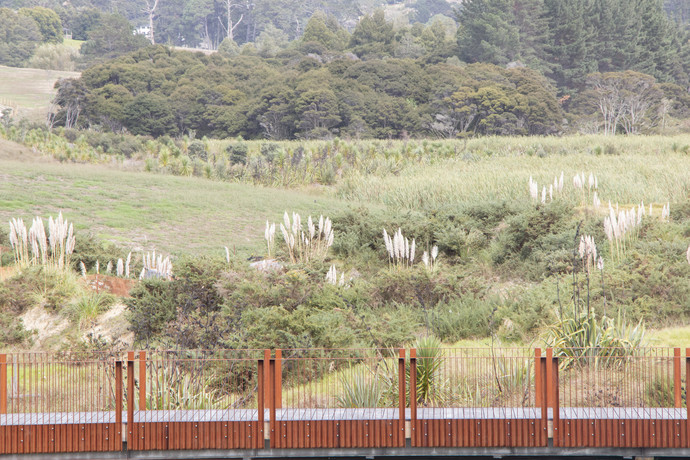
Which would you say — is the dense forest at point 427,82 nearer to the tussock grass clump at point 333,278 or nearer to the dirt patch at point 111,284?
the dirt patch at point 111,284

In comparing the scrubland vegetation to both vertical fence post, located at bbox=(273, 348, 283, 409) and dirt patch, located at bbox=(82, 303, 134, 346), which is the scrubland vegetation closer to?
dirt patch, located at bbox=(82, 303, 134, 346)

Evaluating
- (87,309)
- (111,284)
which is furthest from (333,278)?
(111,284)

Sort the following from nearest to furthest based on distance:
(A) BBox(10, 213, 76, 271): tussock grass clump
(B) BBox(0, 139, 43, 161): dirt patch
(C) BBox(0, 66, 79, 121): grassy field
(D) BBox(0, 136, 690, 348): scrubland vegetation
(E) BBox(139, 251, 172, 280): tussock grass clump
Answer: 1. (D) BBox(0, 136, 690, 348): scrubland vegetation
2. (E) BBox(139, 251, 172, 280): tussock grass clump
3. (A) BBox(10, 213, 76, 271): tussock grass clump
4. (B) BBox(0, 139, 43, 161): dirt patch
5. (C) BBox(0, 66, 79, 121): grassy field

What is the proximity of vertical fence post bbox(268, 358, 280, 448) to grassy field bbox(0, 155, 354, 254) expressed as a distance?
1098cm

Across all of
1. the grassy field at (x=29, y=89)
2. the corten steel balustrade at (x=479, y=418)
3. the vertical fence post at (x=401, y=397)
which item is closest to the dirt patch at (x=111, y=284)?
Answer: the corten steel balustrade at (x=479, y=418)

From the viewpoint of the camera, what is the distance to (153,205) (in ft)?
71.7

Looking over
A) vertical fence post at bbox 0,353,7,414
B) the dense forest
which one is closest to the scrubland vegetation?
vertical fence post at bbox 0,353,7,414

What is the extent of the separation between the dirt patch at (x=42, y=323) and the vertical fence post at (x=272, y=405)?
256 inches

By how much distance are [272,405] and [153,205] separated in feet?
53.5

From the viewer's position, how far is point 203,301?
38.9 feet

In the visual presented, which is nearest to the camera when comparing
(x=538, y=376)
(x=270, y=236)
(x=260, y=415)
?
(x=260, y=415)

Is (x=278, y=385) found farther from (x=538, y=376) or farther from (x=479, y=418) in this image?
(x=538, y=376)

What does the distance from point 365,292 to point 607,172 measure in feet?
38.2

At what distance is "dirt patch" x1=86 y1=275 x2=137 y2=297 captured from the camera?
13281mm
